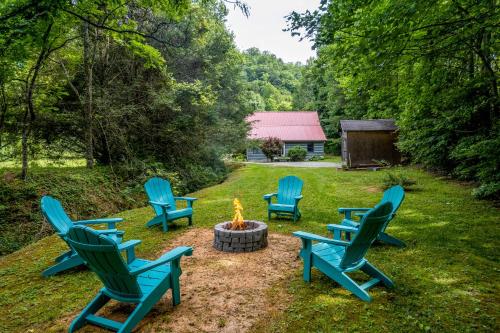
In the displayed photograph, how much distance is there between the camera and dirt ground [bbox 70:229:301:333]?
277 centimetres

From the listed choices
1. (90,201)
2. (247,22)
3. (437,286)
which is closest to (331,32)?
(247,22)

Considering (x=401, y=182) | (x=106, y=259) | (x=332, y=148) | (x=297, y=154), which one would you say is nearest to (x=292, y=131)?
(x=297, y=154)

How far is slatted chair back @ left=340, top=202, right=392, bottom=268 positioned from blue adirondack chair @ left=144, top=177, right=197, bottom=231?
11.7 ft

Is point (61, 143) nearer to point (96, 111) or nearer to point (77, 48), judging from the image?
point (96, 111)

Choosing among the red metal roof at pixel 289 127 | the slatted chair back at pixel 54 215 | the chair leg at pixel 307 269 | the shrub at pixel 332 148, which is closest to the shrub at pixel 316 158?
the red metal roof at pixel 289 127

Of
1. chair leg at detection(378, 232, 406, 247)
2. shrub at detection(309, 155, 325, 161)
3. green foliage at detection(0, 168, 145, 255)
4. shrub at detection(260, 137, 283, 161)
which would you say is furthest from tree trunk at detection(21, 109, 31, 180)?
shrub at detection(309, 155, 325, 161)

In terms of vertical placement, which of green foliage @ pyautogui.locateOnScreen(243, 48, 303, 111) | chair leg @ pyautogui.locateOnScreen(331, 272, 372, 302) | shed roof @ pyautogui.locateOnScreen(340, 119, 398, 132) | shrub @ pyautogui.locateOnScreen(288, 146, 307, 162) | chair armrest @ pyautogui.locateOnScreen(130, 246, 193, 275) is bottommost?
chair leg @ pyautogui.locateOnScreen(331, 272, 372, 302)

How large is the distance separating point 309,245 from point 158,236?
313 cm

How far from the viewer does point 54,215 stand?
12.9 feet

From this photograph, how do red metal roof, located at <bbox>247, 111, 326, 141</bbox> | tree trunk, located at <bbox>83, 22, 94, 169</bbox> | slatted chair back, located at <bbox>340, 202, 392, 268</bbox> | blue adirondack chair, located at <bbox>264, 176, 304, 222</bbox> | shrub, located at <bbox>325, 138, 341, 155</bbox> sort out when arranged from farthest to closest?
shrub, located at <bbox>325, 138, 341, 155</bbox>
red metal roof, located at <bbox>247, 111, 326, 141</bbox>
tree trunk, located at <bbox>83, 22, 94, 169</bbox>
blue adirondack chair, located at <bbox>264, 176, 304, 222</bbox>
slatted chair back, located at <bbox>340, 202, 392, 268</bbox>

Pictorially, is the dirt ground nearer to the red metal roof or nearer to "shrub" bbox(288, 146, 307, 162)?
"shrub" bbox(288, 146, 307, 162)

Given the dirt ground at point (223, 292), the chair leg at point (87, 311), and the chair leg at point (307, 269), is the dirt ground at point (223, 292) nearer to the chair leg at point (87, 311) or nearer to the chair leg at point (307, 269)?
the chair leg at point (87, 311)

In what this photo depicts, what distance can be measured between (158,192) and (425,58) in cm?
580

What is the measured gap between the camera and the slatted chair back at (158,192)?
19.3 ft
